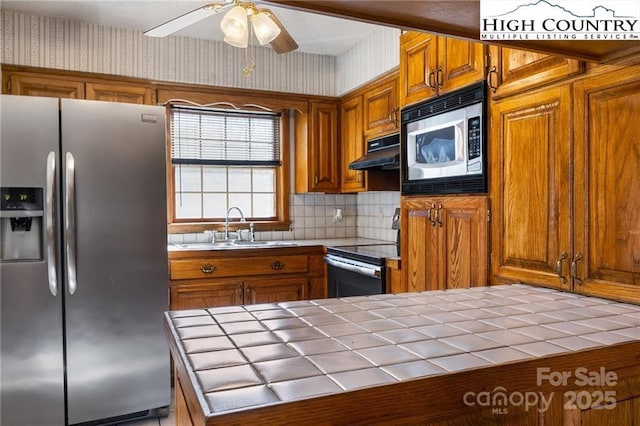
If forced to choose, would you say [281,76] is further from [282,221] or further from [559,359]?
[559,359]

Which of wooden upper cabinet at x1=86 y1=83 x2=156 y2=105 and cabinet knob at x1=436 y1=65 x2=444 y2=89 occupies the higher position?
wooden upper cabinet at x1=86 y1=83 x2=156 y2=105

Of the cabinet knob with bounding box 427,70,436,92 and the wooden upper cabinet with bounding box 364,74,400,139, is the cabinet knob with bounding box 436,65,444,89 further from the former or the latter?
the wooden upper cabinet with bounding box 364,74,400,139

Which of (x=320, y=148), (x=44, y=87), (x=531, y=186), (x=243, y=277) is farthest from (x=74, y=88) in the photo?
(x=531, y=186)

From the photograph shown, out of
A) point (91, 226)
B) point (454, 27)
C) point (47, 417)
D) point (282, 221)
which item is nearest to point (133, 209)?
point (91, 226)

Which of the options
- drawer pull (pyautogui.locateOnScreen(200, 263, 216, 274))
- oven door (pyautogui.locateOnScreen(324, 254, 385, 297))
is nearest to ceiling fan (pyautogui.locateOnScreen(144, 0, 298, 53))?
oven door (pyautogui.locateOnScreen(324, 254, 385, 297))

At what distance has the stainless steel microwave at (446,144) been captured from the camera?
77.5 inches

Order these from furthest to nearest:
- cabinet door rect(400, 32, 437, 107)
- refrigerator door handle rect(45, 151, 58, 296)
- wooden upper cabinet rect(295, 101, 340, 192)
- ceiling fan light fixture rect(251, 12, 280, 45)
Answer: wooden upper cabinet rect(295, 101, 340, 192)
refrigerator door handle rect(45, 151, 58, 296)
cabinet door rect(400, 32, 437, 107)
ceiling fan light fixture rect(251, 12, 280, 45)

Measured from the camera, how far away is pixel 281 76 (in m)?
3.89

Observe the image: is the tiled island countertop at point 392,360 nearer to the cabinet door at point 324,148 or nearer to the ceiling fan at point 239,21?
the ceiling fan at point 239,21

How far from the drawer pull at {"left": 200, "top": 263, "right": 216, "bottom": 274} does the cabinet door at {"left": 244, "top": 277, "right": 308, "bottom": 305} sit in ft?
0.90

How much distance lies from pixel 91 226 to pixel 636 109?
254 cm

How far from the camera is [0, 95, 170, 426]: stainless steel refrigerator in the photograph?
237 centimetres

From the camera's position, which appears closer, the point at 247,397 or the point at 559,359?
the point at 247,397

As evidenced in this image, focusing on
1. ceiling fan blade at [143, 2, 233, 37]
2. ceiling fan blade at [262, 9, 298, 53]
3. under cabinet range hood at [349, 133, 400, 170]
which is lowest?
under cabinet range hood at [349, 133, 400, 170]
